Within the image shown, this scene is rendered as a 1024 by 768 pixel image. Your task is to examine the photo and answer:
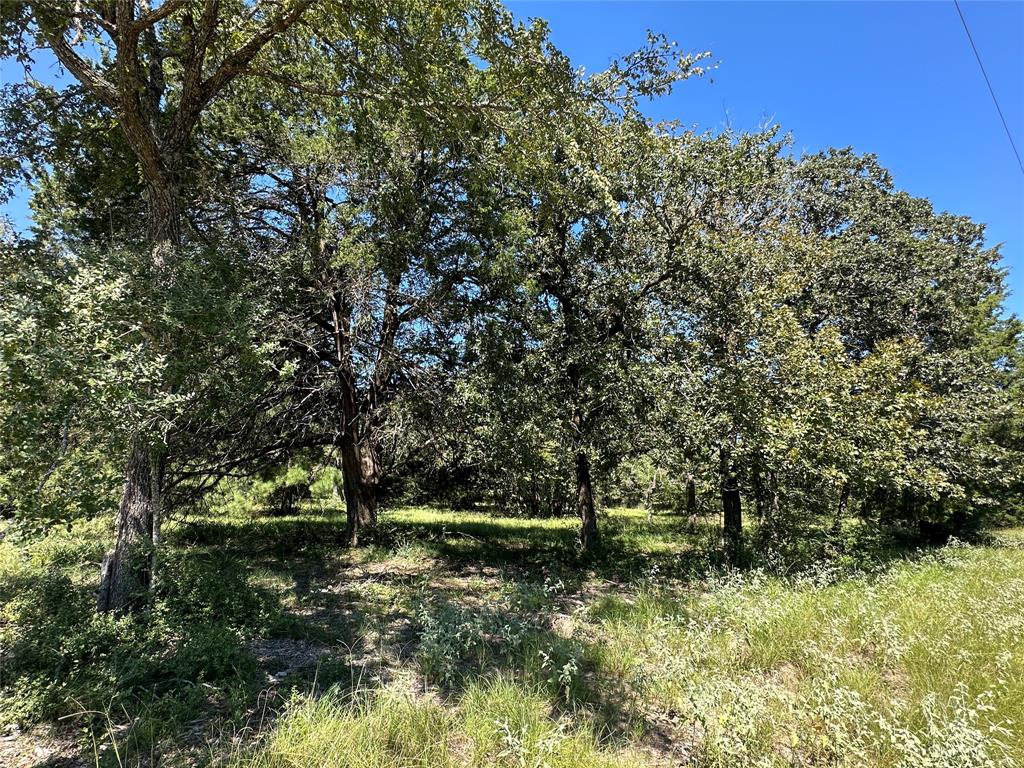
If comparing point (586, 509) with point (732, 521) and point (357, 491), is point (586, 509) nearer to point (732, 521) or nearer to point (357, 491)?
point (732, 521)

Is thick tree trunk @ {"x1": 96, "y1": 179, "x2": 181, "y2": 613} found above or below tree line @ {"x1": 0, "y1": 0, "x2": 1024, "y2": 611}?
below

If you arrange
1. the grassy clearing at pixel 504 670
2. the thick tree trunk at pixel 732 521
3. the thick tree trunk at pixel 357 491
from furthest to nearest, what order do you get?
the thick tree trunk at pixel 357 491 → the thick tree trunk at pixel 732 521 → the grassy clearing at pixel 504 670

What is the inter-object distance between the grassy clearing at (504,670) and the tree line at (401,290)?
1.10 meters

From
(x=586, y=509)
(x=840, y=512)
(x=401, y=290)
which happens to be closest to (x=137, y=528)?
(x=401, y=290)

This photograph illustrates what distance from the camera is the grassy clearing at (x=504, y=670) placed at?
2812 mm

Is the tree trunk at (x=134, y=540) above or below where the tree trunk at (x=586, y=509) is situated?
above

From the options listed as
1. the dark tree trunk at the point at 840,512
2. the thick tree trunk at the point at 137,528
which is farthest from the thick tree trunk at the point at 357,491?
the dark tree trunk at the point at 840,512

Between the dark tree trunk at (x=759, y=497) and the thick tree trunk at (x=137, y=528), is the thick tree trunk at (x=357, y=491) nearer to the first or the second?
the thick tree trunk at (x=137, y=528)

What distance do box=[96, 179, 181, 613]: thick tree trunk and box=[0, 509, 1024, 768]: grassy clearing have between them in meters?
0.21

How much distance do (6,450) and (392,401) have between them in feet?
19.0

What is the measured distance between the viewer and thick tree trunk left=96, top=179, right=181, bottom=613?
14.1ft

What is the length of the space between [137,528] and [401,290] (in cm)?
488

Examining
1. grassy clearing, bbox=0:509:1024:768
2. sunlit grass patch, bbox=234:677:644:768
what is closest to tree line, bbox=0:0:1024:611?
grassy clearing, bbox=0:509:1024:768

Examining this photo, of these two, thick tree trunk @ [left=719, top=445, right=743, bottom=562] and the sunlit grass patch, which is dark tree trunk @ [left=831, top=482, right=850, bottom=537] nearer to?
thick tree trunk @ [left=719, top=445, right=743, bottom=562]
